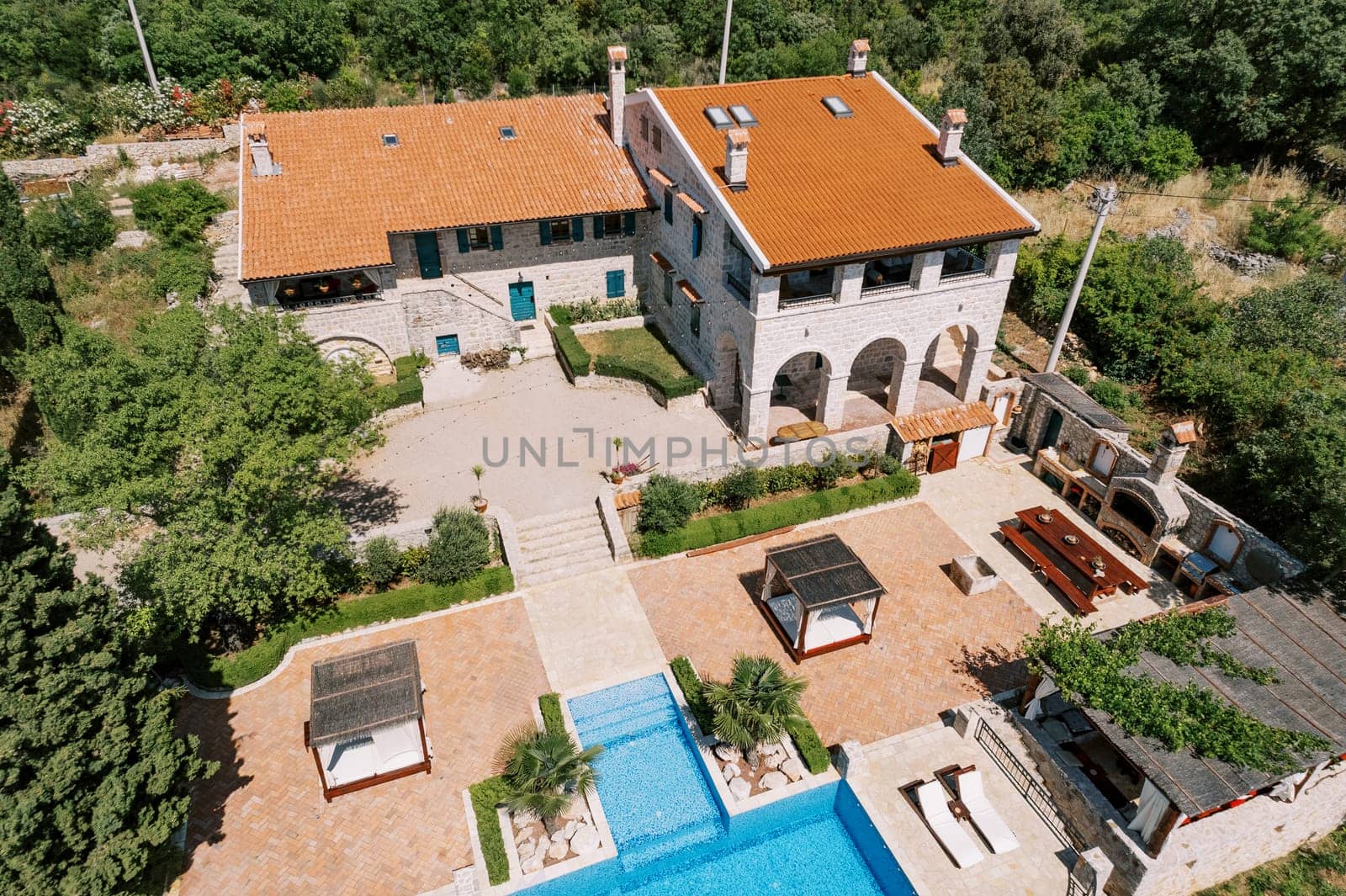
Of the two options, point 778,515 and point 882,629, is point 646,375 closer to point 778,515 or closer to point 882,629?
point 778,515

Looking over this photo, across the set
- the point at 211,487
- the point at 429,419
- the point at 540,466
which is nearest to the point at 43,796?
the point at 211,487

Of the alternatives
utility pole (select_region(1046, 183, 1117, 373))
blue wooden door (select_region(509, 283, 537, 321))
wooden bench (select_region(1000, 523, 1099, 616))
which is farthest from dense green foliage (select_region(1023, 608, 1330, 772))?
blue wooden door (select_region(509, 283, 537, 321))

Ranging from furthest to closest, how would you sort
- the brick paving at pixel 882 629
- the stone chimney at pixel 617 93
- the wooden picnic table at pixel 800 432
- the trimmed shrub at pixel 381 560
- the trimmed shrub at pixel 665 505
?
the stone chimney at pixel 617 93, the wooden picnic table at pixel 800 432, the trimmed shrub at pixel 665 505, the trimmed shrub at pixel 381 560, the brick paving at pixel 882 629

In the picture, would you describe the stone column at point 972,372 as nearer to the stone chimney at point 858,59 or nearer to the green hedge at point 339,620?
the stone chimney at point 858,59

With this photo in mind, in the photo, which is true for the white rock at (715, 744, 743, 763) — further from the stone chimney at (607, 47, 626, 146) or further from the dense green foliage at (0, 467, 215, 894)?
the stone chimney at (607, 47, 626, 146)

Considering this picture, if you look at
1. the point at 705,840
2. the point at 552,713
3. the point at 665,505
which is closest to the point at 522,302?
the point at 665,505

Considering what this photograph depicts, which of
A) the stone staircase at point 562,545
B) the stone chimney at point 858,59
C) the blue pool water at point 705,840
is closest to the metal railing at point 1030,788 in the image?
the blue pool water at point 705,840
